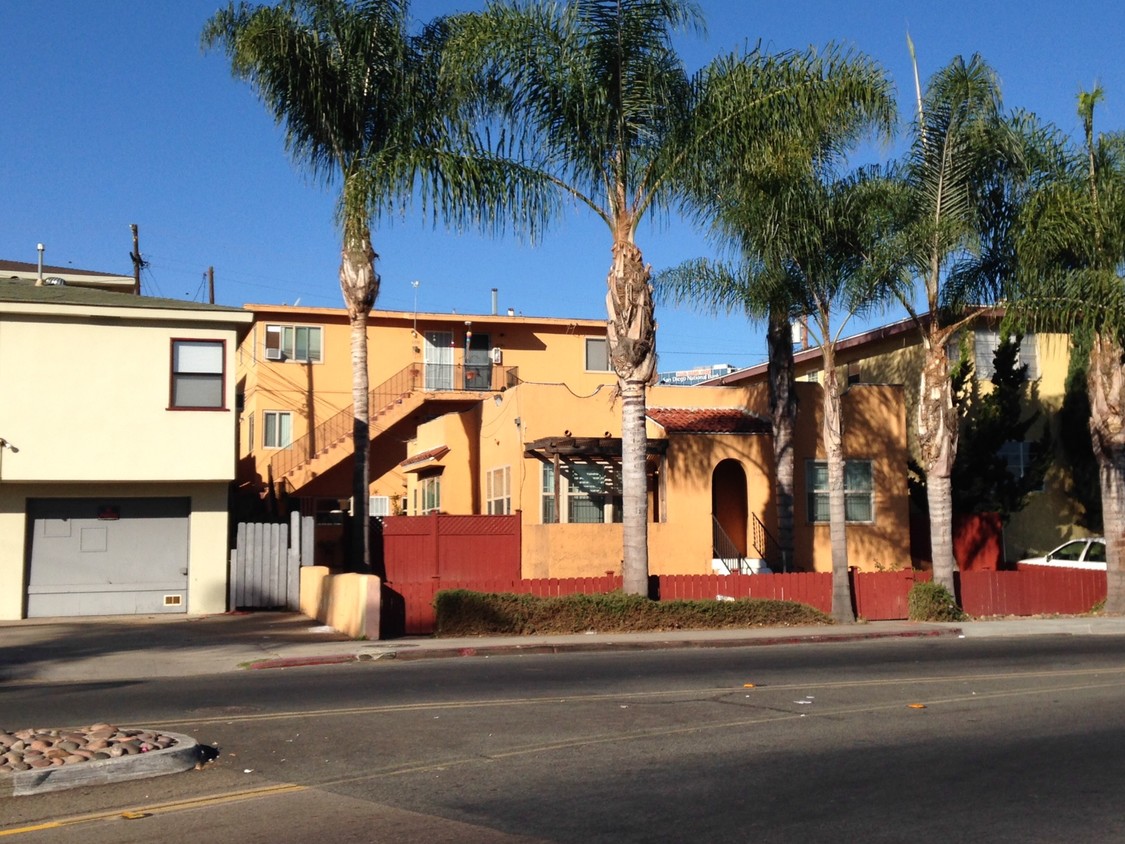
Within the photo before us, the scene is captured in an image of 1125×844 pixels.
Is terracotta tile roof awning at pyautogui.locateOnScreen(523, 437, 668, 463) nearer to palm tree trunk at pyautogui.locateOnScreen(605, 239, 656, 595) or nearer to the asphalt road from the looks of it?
palm tree trunk at pyautogui.locateOnScreen(605, 239, 656, 595)

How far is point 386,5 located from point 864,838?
872 inches

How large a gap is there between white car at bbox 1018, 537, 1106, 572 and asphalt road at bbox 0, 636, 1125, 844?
13090 mm

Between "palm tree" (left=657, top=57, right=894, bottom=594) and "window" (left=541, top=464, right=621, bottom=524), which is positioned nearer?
"palm tree" (left=657, top=57, right=894, bottom=594)

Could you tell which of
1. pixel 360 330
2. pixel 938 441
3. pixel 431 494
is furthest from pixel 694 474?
pixel 431 494

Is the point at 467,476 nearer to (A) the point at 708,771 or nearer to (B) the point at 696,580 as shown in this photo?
(B) the point at 696,580

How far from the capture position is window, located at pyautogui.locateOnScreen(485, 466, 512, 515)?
2873 centimetres

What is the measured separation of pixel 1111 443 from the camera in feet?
82.2

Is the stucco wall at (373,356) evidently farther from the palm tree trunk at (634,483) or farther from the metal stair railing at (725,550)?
the palm tree trunk at (634,483)

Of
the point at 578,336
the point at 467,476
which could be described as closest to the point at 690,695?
the point at 467,476

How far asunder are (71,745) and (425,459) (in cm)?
2461

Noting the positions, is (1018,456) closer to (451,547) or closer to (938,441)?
(938,441)

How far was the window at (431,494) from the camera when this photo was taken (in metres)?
34.2

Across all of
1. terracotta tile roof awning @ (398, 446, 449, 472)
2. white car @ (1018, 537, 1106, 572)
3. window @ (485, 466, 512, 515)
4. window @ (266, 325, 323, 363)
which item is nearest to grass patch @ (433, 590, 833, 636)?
window @ (485, 466, 512, 515)

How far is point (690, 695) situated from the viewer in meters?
13.0
